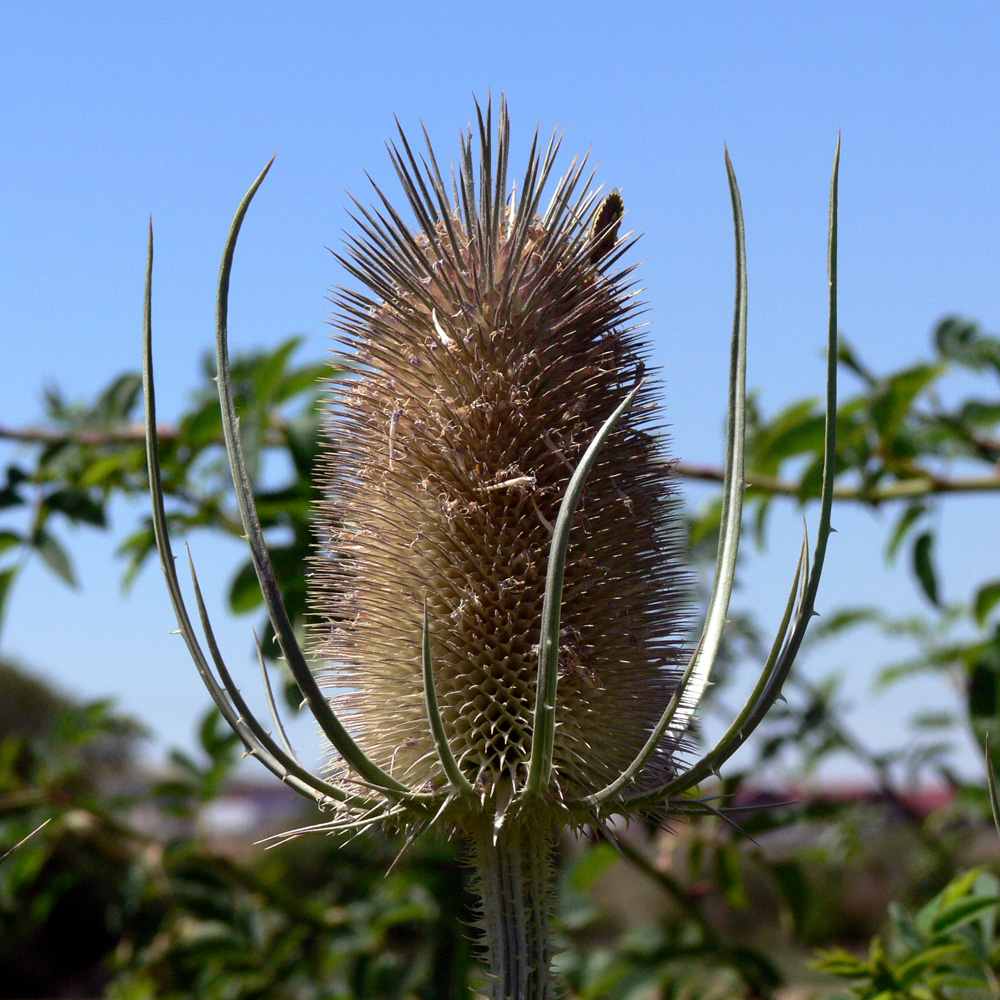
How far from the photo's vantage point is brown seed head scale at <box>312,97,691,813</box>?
1868 millimetres

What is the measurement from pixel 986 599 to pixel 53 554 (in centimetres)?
329

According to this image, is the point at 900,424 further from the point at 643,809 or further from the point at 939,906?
the point at 643,809

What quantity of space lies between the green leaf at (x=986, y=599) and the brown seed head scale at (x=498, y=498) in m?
2.04

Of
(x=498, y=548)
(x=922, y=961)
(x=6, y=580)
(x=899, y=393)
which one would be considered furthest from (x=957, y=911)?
(x=6, y=580)

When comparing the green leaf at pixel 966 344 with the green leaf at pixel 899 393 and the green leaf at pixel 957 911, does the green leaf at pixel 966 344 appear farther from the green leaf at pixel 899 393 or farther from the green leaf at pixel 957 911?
the green leaf at pixel 957 911

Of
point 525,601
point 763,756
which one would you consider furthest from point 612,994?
point 525,601

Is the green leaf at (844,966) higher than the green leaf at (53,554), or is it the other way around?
the green leaf at (53,554)

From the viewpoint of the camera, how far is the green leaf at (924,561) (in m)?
3.64

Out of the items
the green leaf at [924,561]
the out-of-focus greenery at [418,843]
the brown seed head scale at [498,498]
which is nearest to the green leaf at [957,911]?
the out-of-focus greenery at [418,843]

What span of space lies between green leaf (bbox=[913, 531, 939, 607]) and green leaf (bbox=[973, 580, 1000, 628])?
0.16 m

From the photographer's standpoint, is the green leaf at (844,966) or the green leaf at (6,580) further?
the green leaf at (6,580)

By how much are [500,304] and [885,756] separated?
3788 millimetres

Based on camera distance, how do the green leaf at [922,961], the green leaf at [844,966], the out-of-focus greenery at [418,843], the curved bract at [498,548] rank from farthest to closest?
the out-of-focus greenery at [418,843] → the green leaf at [844,966] → the green leaf at [922,961] → the curved bract at [498,548]

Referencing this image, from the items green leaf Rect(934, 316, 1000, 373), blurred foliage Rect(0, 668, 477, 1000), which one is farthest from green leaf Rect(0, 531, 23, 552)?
green leaf Rect(934, 316, 1000, 373)
